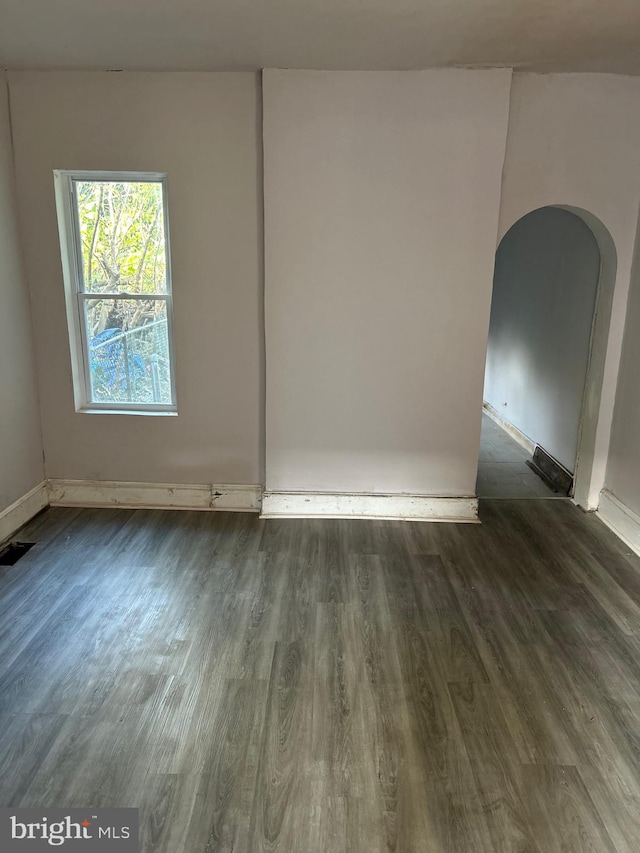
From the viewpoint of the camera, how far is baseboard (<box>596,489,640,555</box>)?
3.58 m

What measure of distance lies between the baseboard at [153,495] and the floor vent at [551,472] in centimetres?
234

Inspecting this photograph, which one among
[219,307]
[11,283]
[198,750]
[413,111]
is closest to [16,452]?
Result: [11,283]

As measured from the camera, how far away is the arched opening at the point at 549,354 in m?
4.06

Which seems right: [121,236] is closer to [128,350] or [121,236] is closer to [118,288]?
[118,288]

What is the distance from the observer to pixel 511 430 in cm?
607

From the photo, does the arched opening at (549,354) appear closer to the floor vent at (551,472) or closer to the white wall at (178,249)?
the floor vent at (551,472)

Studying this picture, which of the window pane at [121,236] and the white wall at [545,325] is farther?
the white wall at [545,325]

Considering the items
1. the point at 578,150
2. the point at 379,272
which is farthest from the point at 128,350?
the point at 578,150

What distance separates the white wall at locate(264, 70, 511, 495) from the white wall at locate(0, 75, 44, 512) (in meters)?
1.59

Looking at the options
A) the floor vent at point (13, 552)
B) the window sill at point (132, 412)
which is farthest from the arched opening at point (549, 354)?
the floor vent at point (13, 552)

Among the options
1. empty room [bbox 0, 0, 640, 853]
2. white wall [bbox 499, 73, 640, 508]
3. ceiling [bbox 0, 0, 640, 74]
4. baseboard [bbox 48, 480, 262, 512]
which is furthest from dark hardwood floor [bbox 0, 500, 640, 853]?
ceiling [bbox 0, 0, 640, 74]

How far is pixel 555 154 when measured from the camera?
3.54 meters

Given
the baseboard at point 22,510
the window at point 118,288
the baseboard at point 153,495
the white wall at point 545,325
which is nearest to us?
the baseboard at point 22,510

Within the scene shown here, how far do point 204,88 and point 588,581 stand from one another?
143 inches
